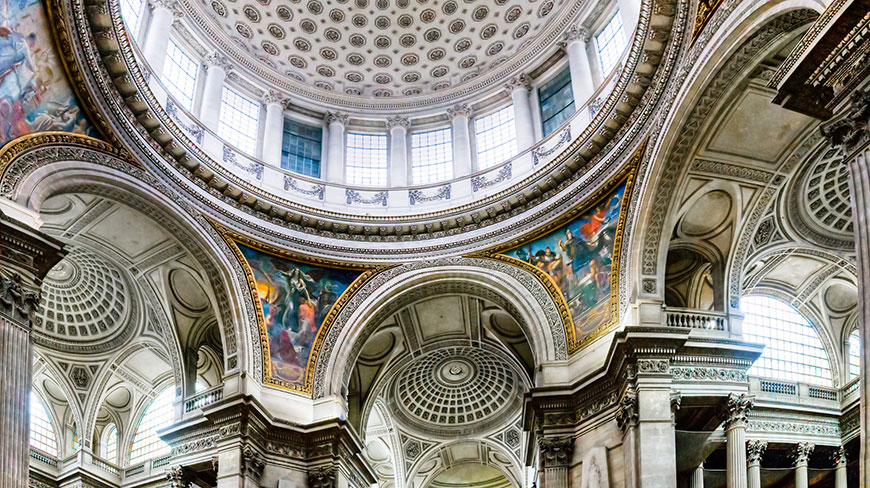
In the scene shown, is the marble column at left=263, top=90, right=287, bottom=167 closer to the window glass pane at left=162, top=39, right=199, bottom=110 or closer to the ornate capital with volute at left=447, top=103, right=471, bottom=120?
the window glass pane at left=162, top=39, right=199, bottom=110

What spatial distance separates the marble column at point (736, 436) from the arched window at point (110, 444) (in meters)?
21.0

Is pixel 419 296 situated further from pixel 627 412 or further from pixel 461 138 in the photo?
pixel 627 412

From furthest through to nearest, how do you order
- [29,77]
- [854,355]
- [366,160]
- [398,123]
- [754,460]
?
1. [398,123]
2. [366,160]
3. [854,355]
4. [754,460]
5. [29,77]

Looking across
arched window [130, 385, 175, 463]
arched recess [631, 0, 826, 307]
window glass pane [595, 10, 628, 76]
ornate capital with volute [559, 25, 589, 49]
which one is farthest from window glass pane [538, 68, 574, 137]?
arched window [130, 385, 175, 463]

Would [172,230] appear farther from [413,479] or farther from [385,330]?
[413,479]

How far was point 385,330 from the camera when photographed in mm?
31828

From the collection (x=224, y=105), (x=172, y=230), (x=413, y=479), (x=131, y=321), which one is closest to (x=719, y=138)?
(x=172, y=230)

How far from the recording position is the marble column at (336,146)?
32.7 meters

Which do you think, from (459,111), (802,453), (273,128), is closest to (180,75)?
(273,128)

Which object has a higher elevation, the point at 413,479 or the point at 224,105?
the point at 224,105

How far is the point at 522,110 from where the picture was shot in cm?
3209

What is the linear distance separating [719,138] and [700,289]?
15.2ft

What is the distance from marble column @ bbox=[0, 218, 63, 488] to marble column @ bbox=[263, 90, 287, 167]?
41.7ft

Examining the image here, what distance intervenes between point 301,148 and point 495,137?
6873 mm
